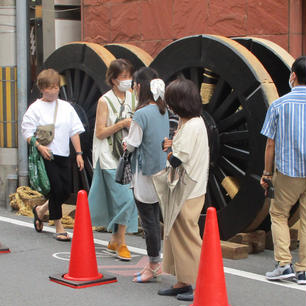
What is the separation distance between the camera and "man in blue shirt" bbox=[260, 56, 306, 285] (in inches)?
225

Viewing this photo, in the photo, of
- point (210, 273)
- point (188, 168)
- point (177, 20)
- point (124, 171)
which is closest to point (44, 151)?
point (124, 171)

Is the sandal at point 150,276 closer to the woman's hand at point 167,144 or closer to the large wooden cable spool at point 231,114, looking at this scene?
the woman's hand at point 167,144

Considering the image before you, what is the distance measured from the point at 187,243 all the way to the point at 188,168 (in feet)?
1.76

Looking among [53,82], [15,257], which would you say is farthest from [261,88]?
[15,257]

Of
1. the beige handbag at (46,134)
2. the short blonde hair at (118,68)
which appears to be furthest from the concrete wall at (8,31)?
the short blonde hair at (118,68)

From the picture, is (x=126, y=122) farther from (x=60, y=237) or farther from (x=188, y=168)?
(x=188, y=168)

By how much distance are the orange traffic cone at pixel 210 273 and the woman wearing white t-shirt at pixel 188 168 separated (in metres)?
0.39

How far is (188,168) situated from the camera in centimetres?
511

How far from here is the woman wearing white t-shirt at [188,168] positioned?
510 centimetres

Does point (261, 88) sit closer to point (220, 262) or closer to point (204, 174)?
point (204, 174)

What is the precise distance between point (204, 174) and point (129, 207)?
1.67 metres

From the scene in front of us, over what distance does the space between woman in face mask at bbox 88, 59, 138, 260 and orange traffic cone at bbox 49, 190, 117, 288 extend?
3.35ft

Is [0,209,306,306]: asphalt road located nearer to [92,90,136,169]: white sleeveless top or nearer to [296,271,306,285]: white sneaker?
[296,271,306,285]: white sneaker

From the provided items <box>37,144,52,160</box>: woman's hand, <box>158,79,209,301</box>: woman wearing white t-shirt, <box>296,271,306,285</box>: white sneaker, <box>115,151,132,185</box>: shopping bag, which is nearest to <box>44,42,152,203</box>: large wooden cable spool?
<box>37,144,52,160</box>: woman's hand
